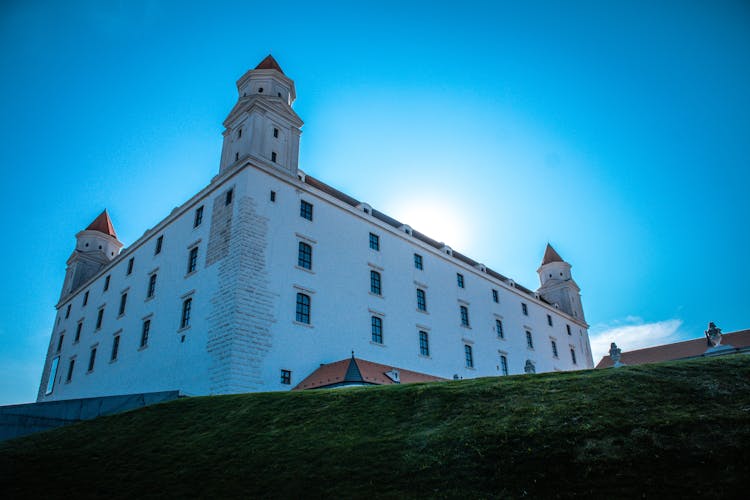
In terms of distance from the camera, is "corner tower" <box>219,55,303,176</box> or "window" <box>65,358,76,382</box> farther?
"window" <box>65,358,76,382</box>

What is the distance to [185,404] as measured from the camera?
1638 cm

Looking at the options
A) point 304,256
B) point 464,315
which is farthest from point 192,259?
point 464,315

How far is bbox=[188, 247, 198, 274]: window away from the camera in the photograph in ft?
90.2

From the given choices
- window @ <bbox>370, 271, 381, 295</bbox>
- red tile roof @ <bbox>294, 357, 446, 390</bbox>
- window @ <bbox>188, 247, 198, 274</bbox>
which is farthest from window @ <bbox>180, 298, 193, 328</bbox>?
window @ <bbox>370, 271, 381, 295</bbox>

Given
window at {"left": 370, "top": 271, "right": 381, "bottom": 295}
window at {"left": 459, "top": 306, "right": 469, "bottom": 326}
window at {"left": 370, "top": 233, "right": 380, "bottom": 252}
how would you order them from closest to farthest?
window at {"left": 370, "top": 271, "right": 381, "bottom": 295} < window at {"left": 370, "top": 233, "right": 380, "bottom": 252} < window at {"left": 459, "top": 306, "right": 469, "bottom": 326}

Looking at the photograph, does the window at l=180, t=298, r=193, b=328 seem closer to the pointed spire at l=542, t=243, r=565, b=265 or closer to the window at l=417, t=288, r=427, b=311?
the window at l=417, t=288, r=427, b=311

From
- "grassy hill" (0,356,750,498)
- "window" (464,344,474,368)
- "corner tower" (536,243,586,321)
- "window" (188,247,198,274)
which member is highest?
"corner tower" (536,243,586,321)

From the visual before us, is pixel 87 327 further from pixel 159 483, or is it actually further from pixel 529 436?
pixel 529 436

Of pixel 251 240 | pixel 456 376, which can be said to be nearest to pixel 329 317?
pixel 251 240

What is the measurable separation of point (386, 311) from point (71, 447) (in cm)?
1892

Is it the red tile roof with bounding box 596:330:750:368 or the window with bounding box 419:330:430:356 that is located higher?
the red tile roof with bounding box 596:330:750:368

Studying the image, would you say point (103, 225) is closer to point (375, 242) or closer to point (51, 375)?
point (51, 375)

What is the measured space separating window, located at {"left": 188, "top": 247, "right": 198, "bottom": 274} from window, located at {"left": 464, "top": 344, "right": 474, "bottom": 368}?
62.4ft

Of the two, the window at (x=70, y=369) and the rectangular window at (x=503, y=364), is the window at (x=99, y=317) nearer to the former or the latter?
the window at (x=70, y=369)
